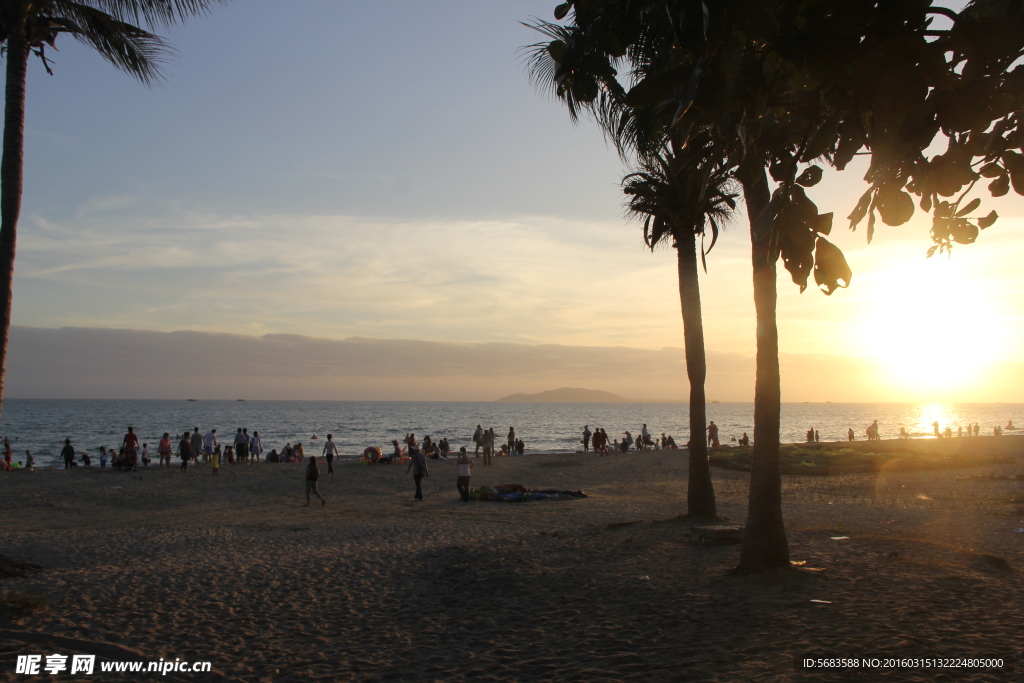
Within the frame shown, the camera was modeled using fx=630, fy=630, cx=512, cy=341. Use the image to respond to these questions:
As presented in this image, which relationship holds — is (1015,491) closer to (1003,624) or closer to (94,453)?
(1003,624)

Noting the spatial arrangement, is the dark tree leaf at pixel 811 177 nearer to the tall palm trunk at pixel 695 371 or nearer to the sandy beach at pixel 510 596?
the sandy beach at pixel 510 596

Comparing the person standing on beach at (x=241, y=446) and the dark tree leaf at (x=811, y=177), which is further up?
the dark tree leaf at (x=811, y=177)

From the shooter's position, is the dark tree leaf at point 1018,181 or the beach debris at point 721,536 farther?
the beach debris at point 721,536

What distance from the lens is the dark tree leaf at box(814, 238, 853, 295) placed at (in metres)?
2.58

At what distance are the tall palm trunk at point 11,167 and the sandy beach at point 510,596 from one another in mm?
4177

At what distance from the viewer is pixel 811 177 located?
2926 millimetres

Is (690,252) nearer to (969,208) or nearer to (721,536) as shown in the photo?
(721,536)

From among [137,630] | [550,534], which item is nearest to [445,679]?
[137,630]

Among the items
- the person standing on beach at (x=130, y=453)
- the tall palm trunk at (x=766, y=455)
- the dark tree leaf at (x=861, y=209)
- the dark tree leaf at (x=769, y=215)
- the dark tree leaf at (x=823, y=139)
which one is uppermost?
the dark tree leaf at (x=823, y=139)

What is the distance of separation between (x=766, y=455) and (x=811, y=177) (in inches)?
230

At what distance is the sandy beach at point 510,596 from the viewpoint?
5.71 metres

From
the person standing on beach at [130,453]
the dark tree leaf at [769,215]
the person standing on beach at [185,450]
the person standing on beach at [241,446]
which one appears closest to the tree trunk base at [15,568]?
the dark tree leaf at [769,215]

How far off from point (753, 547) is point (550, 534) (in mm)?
4741

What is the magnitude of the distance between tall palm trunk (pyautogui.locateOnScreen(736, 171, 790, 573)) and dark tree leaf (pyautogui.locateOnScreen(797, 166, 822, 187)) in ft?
16.3
